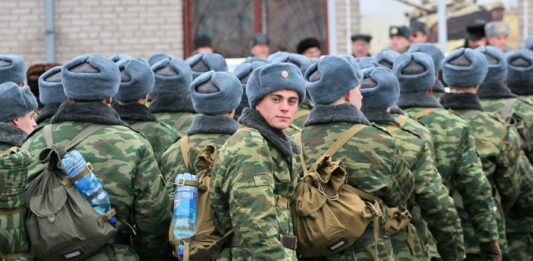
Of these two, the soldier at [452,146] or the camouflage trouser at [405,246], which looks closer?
the camouflage trouser at [405,246]

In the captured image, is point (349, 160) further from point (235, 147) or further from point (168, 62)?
point (168, 62)


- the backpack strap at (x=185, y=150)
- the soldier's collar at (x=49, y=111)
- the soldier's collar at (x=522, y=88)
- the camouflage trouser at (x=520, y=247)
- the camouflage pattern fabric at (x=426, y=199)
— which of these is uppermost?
the soldier's collar at (x=49, y=111)

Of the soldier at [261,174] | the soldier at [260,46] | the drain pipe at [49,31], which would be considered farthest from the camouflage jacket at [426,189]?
the drain pipe at [49,31]

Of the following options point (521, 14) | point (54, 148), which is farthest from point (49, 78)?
point (521, 14)

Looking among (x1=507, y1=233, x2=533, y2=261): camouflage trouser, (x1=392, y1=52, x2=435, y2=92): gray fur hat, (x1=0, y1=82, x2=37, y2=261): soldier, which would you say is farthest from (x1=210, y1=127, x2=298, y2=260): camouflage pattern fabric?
(x1=507, y1=233, x2=533, y2=261): camouflage trouser

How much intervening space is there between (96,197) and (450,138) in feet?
9.52

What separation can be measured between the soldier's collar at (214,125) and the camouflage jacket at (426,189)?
2.79 ft

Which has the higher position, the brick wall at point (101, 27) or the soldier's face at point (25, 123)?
the brick wall at point (101, 27)

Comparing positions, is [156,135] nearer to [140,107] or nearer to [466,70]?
[140,107]

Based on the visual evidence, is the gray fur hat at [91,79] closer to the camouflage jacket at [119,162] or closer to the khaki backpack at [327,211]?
the camouflage jacket at [119,162]

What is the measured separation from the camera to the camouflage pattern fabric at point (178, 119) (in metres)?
8.92

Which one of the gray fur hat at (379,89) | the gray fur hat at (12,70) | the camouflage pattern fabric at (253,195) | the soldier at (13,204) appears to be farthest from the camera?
the gray fur hat at (12,70)

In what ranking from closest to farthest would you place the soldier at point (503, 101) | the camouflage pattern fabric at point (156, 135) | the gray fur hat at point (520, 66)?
the camouflage pattern fabric at point (156, 135) → the soldier at point (503, 101) → the gray fur hat at point (520, 66)

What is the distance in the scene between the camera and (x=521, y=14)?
17078 millimetres
